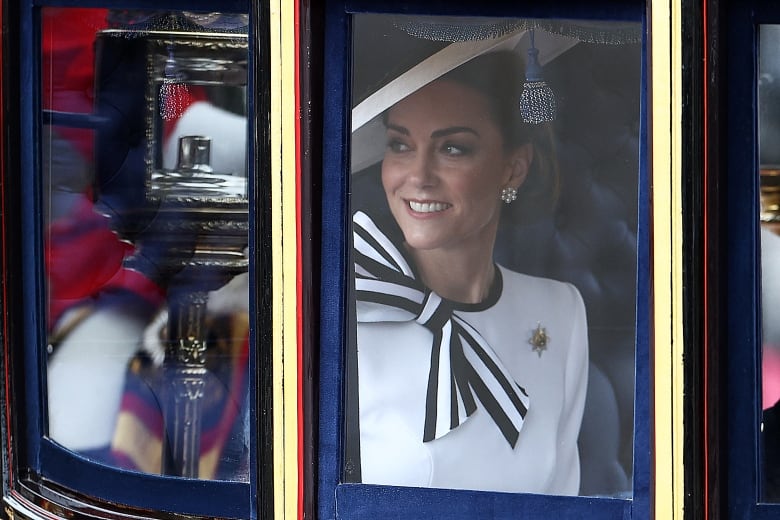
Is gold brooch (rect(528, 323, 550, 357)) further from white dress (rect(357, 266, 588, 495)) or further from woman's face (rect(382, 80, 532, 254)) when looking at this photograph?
woman's face (rect(382, 80, 532, 254))

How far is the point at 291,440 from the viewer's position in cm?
222

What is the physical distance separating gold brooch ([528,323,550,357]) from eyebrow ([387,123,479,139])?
0.44m

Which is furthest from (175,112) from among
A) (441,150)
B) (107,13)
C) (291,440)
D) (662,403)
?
(662,403)

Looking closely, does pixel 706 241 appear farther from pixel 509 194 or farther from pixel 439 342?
pixel 439 342

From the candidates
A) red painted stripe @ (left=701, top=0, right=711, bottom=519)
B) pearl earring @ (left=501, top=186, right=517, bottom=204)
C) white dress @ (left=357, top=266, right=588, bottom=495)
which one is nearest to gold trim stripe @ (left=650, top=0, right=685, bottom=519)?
red painted stripe @ (left=701, top=0, right=711, bottom=519)

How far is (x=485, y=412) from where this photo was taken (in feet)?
7.31

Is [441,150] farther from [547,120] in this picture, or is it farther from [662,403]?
[662,403]

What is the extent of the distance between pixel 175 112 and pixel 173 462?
2.77ft

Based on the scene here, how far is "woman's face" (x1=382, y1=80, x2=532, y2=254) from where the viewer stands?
2195mm

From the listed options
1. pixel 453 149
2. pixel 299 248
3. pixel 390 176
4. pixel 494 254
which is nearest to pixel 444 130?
pixel 453 149

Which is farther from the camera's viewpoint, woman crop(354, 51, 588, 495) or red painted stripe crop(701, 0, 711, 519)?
woman crop(354, 51, 588, 495)

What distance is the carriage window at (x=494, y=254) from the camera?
215 cm

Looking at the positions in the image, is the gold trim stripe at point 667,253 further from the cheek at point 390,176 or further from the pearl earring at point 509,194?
the cheek at point 390,176

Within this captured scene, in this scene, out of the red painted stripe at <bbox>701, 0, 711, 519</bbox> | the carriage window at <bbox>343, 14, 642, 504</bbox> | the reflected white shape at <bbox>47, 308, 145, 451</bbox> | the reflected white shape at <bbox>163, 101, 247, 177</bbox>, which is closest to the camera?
the red painted stripe at <bbox>701, 0, 711, 519</bbox>
